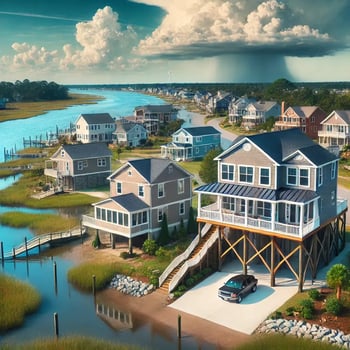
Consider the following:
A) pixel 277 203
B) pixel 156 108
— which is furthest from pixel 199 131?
pixel 277 203

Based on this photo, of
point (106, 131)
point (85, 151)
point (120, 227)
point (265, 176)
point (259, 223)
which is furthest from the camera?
point (106, 131)

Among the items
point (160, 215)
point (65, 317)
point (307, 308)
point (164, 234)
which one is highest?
point (160, 215)

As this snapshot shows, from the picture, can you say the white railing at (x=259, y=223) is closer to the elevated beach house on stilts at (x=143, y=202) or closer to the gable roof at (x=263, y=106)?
the elevated beach house on stilts at (x=143, y=202)

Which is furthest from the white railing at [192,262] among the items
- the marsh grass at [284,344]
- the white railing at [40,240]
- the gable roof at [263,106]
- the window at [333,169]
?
the gable roof at [263,106]

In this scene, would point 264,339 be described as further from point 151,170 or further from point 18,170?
point 18,170

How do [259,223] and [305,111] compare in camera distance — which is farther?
[305,111]

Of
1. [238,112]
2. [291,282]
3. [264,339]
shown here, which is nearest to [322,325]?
[264,339]

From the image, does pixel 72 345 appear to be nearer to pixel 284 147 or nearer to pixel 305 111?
pixel 284 147
